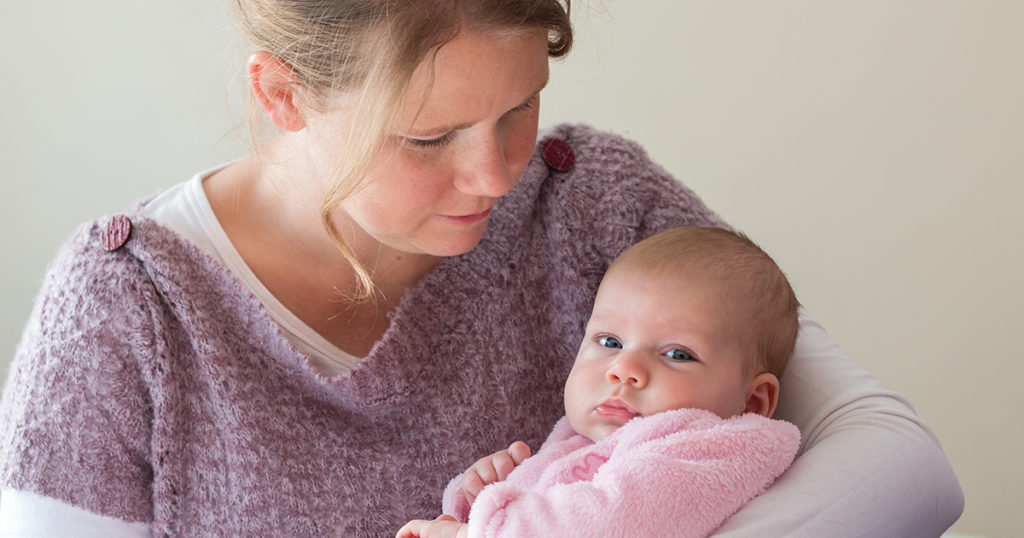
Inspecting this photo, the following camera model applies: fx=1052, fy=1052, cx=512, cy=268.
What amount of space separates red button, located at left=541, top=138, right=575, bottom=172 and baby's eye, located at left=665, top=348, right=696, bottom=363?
394 mm

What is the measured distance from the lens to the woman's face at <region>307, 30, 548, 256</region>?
1.13 meters

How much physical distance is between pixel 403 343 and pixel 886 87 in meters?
1.34

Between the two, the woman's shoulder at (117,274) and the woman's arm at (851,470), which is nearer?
the woman's arm at (851,470)

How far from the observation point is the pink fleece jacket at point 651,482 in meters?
1.04

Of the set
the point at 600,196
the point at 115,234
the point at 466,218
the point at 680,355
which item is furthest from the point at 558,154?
the point at 115,234

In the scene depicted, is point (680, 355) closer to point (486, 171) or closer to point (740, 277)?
point (740, 277)

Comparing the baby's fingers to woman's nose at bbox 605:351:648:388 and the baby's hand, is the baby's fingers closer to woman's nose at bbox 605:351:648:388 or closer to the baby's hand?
the baby's hand

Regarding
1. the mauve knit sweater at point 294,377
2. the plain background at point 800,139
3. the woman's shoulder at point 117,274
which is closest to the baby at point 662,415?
the mauve knit sweater at point 294,377

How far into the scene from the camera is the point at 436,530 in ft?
3.72

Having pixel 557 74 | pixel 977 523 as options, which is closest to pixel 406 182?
pixel 557 74

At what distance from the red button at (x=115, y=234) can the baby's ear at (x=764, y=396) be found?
785 millimetres

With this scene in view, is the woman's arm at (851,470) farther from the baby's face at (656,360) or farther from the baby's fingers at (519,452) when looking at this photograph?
the baby's fingers at (519,452)

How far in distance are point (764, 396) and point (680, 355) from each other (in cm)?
14

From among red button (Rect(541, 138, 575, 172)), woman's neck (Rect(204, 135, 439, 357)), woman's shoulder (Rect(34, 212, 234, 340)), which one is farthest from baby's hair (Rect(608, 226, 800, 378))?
woman's shoulder (Rect(34, 212, 234, 340))
